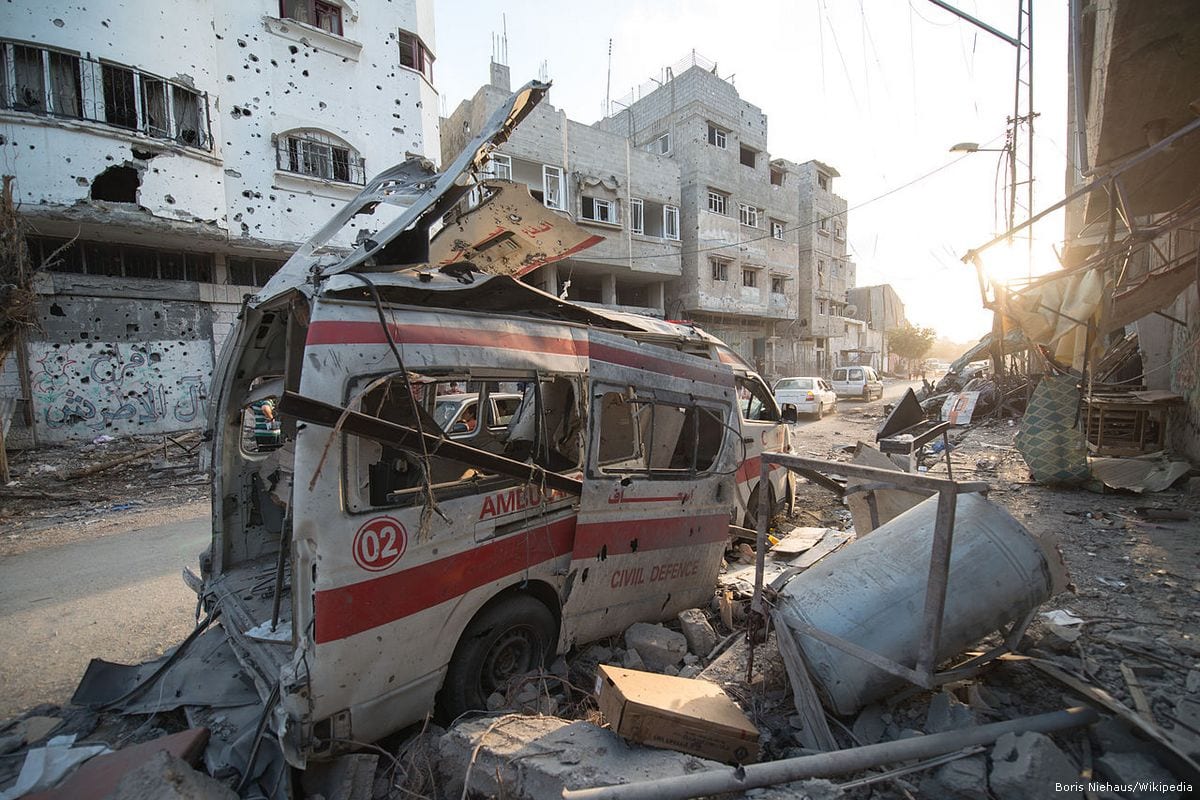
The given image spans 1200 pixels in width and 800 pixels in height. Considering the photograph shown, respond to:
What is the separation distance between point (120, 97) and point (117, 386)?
20.2ft

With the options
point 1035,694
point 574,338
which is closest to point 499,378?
point 574,338

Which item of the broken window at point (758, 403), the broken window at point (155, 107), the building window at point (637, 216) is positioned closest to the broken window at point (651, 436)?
the broken window at point (758, 403)

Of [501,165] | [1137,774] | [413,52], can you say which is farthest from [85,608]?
[413,52]

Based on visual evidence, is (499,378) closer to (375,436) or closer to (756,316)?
(375,436)

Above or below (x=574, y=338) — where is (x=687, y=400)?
below

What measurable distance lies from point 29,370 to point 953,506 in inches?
639

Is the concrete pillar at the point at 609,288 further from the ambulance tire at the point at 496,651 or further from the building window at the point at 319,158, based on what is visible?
the ambulance tire at the point at 496,651

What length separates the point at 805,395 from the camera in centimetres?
1745

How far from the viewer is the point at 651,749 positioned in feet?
7.56

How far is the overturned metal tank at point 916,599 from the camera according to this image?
101 inches

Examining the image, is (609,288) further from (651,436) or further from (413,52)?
(651,436)

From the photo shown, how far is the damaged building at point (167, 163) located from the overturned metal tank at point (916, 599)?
13193 mm

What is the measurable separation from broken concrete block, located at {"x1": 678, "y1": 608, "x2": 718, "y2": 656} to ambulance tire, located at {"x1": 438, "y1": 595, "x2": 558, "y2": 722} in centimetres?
99

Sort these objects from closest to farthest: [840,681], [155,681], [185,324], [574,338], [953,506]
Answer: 1. [953,506]
2. [840,681]
3. [155,681]
4. [574,338]
5. [185,324]
